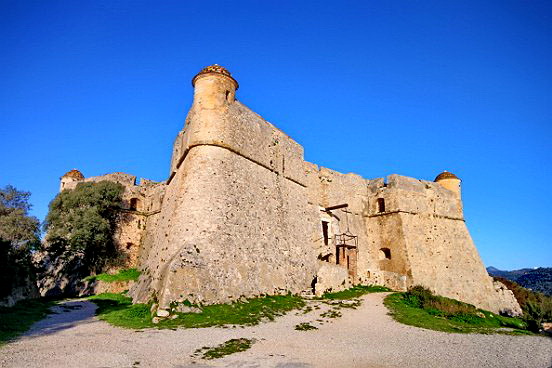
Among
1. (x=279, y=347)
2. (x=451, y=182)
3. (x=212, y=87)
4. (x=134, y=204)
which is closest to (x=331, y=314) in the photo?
(x=279, y=347)

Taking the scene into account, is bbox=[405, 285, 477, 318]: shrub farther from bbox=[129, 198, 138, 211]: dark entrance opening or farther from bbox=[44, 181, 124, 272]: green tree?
bbox=[129, 198, 138, 211]: dark entrance opening

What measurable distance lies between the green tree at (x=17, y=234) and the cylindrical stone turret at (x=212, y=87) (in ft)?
38.1

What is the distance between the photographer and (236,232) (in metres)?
16.8

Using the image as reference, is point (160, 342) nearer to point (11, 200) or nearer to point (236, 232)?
point (236, 232)

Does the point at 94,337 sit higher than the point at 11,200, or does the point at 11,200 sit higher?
the point at 11,200

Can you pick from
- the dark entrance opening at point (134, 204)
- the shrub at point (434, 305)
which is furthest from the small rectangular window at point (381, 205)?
the dark entrance opening at point (134, 204)

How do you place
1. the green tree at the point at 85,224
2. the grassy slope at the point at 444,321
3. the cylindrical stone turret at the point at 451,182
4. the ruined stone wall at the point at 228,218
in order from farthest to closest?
the cylindrical stone turret at the point at 451,182 < the green tree at the point at 85,224 < the ruined stone wall at the point at 228,218 < the grassy slope at the point at 444,321

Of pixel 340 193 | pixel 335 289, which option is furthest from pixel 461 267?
pixel 335 289

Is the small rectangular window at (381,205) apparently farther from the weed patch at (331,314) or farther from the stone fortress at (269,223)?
the weed patch at (331,314)

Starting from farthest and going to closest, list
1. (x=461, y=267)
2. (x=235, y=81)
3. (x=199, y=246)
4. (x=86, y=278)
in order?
(x=461, y=267) → (x=86, y=278) → (x=235, y=81) → (x=199, y=246)

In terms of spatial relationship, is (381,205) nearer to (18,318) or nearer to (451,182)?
(451,182)

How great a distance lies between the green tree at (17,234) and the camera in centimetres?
1752

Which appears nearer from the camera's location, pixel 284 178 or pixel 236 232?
pixel 236 232

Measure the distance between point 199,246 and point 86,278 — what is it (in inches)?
568
